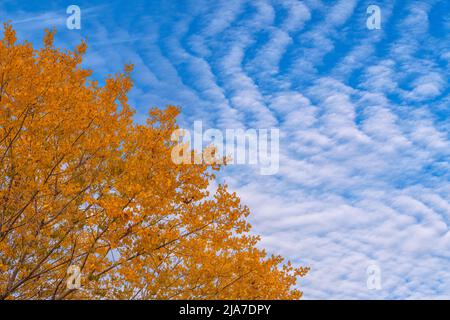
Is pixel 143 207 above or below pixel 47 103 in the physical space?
below

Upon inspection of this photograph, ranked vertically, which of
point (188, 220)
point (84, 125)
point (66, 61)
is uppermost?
point (66, 61)

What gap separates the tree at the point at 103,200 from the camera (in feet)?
31.7

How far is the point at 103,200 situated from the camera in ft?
30.8

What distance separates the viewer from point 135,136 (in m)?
10.9

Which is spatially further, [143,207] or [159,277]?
[159,277]

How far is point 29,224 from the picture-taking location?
1073cm

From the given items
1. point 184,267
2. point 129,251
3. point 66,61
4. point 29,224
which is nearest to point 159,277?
point 184,267

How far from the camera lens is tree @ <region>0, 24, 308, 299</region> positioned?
9648 millimetres

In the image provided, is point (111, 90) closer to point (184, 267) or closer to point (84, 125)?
point (84, 125)

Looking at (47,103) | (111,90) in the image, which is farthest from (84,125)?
(111,90)

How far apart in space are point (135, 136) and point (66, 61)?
11.4 ft

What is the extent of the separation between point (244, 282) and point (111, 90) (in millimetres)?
5237
